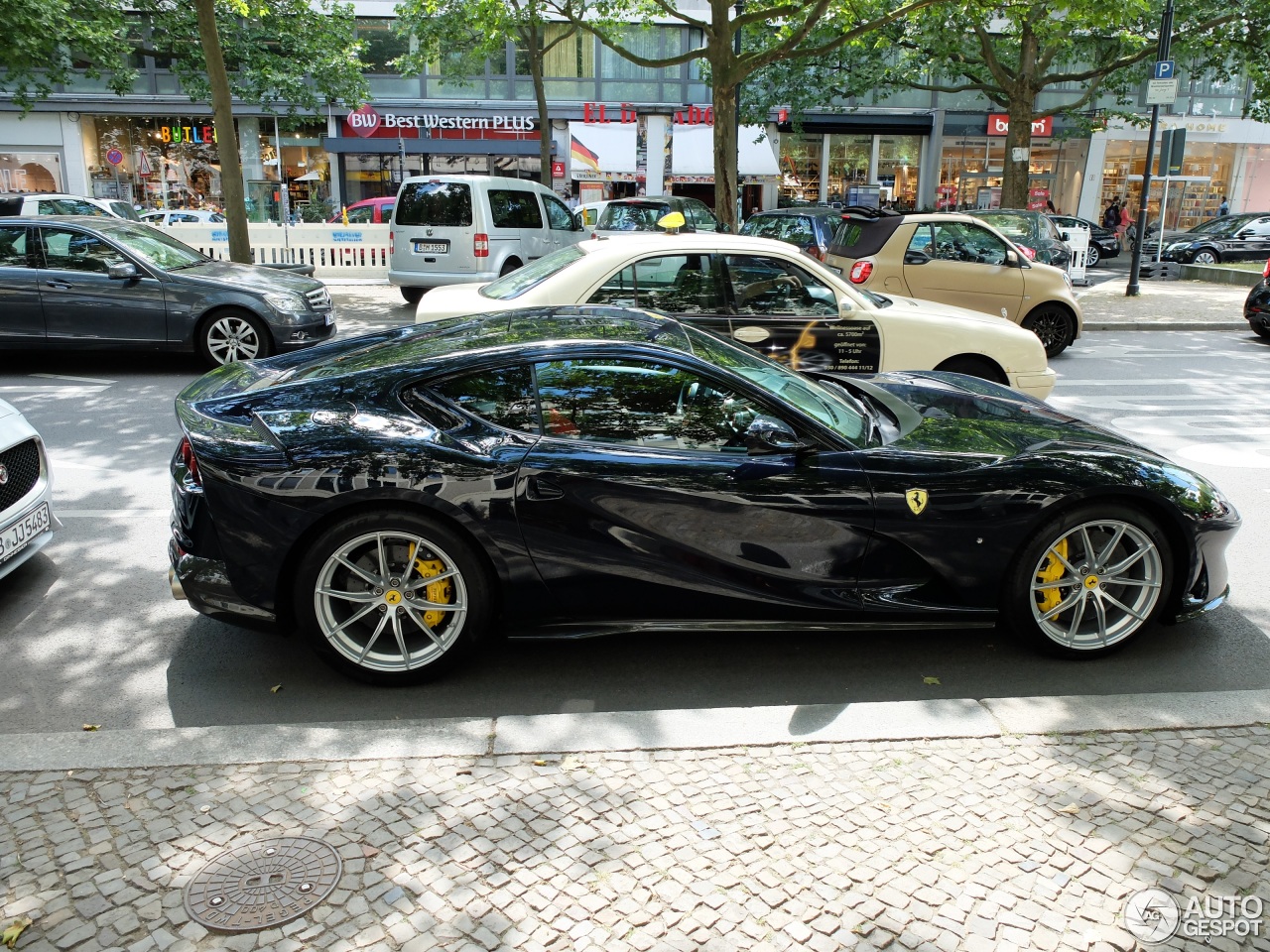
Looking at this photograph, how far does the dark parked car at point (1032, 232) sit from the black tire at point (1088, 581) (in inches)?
530

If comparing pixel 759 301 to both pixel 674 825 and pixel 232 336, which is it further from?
pixel 232 336

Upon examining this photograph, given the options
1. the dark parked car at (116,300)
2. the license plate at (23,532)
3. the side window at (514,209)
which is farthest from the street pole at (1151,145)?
the license plate at (23,532)

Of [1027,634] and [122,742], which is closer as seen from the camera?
[122,742]

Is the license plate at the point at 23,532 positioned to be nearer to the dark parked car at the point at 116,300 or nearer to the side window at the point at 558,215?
the dark parked car at the point at 116,300

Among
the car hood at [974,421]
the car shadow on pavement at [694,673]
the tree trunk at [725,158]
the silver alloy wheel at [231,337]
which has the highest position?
the tree trunk at [725,158]

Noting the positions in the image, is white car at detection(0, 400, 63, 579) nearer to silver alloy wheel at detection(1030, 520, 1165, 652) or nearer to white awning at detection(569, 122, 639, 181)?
silver alloy wheel at detection(1030, 520, 1165, 652)

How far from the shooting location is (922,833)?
3053mm

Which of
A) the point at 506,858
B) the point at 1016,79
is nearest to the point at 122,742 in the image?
the point at 506,858

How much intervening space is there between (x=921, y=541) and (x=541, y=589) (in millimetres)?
1541

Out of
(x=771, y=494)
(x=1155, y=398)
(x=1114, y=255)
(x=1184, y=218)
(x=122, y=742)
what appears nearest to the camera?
(x=122, y=742)

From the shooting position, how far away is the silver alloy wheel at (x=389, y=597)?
4.04 meters

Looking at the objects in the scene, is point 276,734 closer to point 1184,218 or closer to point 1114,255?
point 1114,255

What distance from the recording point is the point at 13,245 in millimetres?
10430

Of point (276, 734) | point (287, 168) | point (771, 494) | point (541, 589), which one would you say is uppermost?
point (287, 168)
